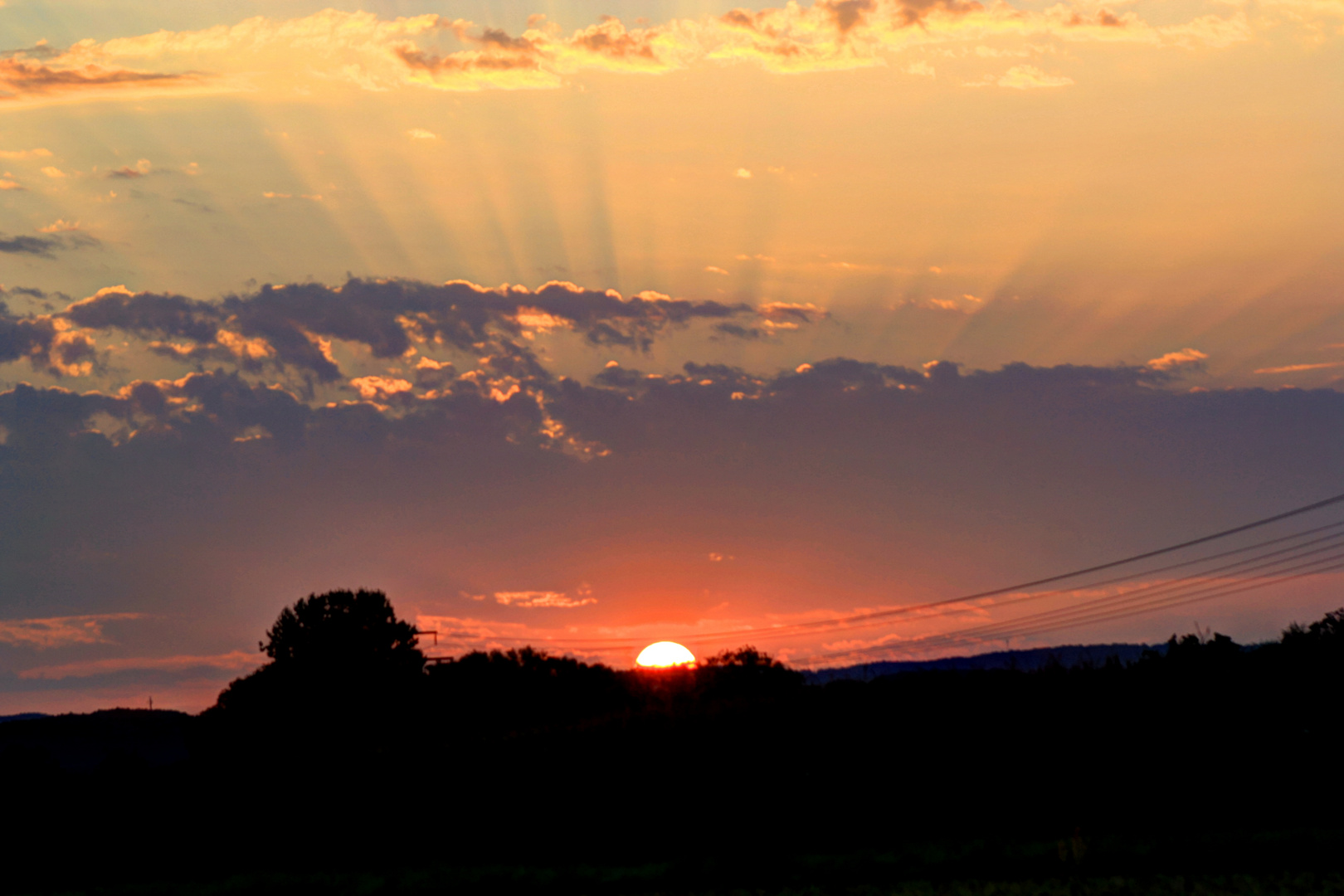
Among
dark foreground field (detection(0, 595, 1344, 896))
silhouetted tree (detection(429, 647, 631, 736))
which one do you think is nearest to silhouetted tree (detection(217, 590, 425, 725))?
silhouetted tree (detection(429, 647, 631, 736))

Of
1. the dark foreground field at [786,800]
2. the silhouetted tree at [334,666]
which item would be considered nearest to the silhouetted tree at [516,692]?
the silhouetted tree at [334,666]

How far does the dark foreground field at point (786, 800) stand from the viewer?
122 feet

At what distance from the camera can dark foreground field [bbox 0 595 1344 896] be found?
37.2m

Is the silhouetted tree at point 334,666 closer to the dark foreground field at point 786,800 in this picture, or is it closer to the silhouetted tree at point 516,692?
the silhouetted tree at point 516,692

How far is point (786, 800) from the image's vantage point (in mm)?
41438

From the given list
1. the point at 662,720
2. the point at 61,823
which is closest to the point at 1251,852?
the point at 662,720

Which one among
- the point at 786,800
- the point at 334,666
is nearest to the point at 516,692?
the point at 334,666

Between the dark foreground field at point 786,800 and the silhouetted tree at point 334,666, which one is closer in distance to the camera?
the dark foreground field at point 786,800

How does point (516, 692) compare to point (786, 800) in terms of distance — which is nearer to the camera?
point (786, 800)

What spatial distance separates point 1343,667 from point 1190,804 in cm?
914

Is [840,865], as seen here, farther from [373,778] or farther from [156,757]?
[156,757]

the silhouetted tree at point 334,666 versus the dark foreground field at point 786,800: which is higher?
the silhouetted tree at point 334,666

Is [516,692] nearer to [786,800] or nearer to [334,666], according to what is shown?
[334,666]

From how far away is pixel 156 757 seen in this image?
180875 mm
